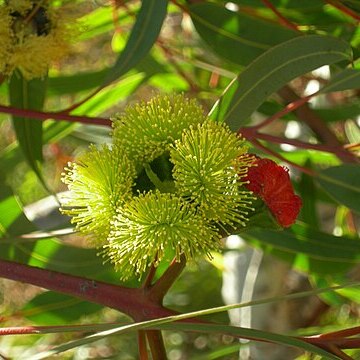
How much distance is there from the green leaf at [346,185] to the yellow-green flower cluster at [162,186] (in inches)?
15.0

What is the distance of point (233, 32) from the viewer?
3.92 ft

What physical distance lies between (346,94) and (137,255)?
146 cm

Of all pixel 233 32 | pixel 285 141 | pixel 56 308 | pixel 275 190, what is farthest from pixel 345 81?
pixel 56 308

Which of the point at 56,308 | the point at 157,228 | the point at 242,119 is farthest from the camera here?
the point at 56,308

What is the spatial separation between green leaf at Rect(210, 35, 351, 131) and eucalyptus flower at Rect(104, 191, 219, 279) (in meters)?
0.23

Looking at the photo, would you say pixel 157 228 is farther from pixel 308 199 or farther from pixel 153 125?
pixel 308 199

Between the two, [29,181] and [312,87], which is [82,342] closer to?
[29,181]

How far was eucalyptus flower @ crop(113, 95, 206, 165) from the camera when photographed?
2.41ft

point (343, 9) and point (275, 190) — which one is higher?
point (343, 9)

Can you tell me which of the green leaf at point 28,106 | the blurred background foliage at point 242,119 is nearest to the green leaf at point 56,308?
the blurred background foliage at point 242,119

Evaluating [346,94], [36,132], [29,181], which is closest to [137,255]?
[36,132]

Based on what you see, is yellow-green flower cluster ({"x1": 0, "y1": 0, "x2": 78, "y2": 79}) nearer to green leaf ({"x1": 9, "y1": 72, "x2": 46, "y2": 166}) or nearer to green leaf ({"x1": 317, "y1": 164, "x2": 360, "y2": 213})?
green leaf ({"x1": 9, "y1": 72, "x2": 46, "y2": 166})

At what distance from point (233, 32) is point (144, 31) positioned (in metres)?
0.20

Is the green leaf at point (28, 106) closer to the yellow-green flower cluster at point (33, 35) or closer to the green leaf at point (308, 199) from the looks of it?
the yellow-green flower cluster at point (33, 35)
